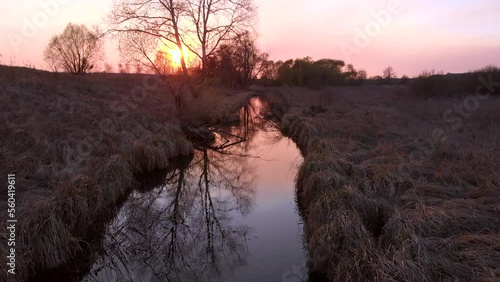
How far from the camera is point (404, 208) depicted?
6812mm

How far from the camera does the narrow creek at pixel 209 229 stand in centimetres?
609

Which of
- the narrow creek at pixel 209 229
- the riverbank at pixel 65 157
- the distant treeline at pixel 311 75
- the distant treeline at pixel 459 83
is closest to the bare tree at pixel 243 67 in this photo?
the distant treeline at pixel 311 75

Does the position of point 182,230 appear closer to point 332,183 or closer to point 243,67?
point 332,183

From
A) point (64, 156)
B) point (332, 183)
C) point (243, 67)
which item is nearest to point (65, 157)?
point (64, 156)

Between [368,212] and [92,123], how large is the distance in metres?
11.6

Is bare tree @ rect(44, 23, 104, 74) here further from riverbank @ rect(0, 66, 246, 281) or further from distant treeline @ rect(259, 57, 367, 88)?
distant treeline @ rect(259, 57, 367, 88)

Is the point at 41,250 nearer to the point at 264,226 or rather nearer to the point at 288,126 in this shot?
the point at 264,226

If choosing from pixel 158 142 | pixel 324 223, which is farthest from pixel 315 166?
pixel 158 142

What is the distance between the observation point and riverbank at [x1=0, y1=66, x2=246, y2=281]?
18.8ft

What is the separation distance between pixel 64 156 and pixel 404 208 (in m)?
9.28

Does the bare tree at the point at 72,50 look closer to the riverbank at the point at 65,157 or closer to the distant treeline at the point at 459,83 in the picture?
the riverbank at the point at 65,157

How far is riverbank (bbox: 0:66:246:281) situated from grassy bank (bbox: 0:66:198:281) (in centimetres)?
2

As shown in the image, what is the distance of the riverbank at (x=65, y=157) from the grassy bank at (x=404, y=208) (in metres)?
4.61

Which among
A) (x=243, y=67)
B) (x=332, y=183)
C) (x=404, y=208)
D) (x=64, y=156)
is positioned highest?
(x=243, y=67)
